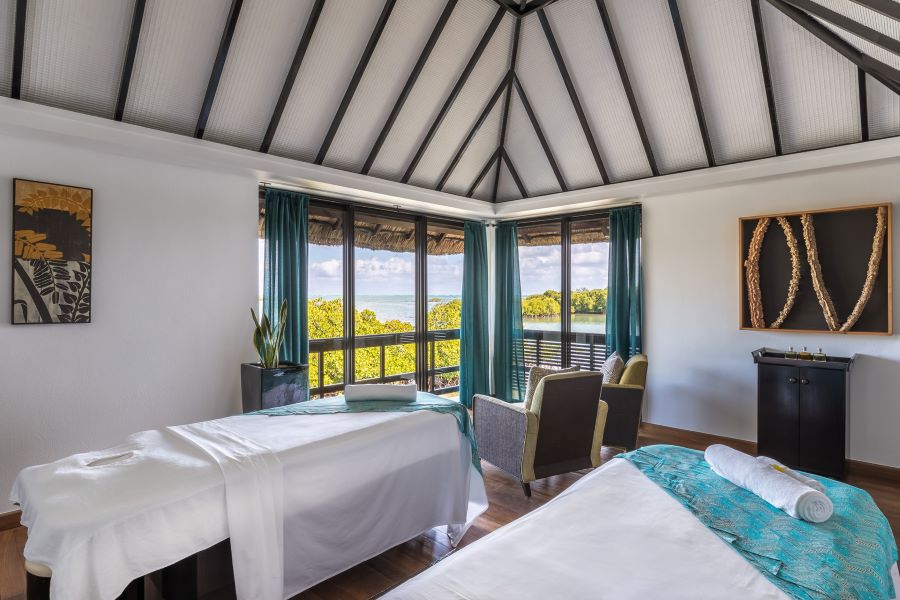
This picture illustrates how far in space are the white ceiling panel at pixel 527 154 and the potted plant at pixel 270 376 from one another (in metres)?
3.08

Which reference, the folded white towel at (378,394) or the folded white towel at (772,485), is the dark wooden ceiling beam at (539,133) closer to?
the folded white towel at (378,394)

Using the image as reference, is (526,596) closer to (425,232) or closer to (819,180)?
(819,180)

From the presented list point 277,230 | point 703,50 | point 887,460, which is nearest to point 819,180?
point 703,50

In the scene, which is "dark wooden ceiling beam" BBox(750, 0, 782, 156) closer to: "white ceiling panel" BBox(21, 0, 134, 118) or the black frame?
the black frame

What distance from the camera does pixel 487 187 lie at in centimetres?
614

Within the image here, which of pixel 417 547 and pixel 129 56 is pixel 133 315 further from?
pixel 417 547

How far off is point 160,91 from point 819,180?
16.9ft

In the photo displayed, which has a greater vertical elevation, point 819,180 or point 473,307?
point 819,180

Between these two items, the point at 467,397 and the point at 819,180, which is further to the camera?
the point at 467,397

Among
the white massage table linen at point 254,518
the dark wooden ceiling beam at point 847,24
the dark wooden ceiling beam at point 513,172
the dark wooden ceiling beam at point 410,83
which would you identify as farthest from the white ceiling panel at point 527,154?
the white massage table linen at point 254,518

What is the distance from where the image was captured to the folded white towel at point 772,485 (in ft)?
5.59

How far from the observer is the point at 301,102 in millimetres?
4020

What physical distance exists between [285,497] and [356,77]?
125 inches

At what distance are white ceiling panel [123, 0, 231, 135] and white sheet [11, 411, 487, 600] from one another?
7.55ft
